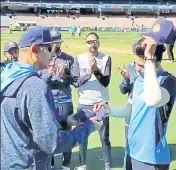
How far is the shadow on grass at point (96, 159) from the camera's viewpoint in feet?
19.9

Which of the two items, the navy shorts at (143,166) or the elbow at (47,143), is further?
the navy shorts at (143,166)

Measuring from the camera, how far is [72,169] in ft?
19.4

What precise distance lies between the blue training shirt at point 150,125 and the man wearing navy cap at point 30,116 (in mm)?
646

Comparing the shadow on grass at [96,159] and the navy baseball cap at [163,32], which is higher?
the navy baseball cap at [163,32]

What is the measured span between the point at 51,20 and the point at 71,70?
5928 centimetres

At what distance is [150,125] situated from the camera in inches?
129

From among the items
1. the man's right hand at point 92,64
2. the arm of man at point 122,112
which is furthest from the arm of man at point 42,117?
the man's right hand at point 92,64

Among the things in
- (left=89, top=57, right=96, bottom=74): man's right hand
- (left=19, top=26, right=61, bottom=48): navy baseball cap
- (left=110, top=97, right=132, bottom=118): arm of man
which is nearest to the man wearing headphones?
(left=89, top=57, right=96, bottom=74): man's right hand

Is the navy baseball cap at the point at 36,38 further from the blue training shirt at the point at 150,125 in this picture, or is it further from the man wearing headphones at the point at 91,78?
the man wearing headphones at the point at 91,78

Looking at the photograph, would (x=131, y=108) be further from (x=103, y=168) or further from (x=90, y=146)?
(x=90, y=146)

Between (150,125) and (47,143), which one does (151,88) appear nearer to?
(150,125)

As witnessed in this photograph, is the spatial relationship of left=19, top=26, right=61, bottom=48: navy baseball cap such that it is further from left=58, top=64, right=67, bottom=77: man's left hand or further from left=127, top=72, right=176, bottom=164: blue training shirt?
left=58, top=64, right=67, bottom=77: man's left hand

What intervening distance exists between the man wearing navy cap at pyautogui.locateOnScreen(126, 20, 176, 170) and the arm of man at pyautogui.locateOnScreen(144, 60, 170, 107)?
0.02m

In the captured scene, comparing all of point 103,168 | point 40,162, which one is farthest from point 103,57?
point 40,162
